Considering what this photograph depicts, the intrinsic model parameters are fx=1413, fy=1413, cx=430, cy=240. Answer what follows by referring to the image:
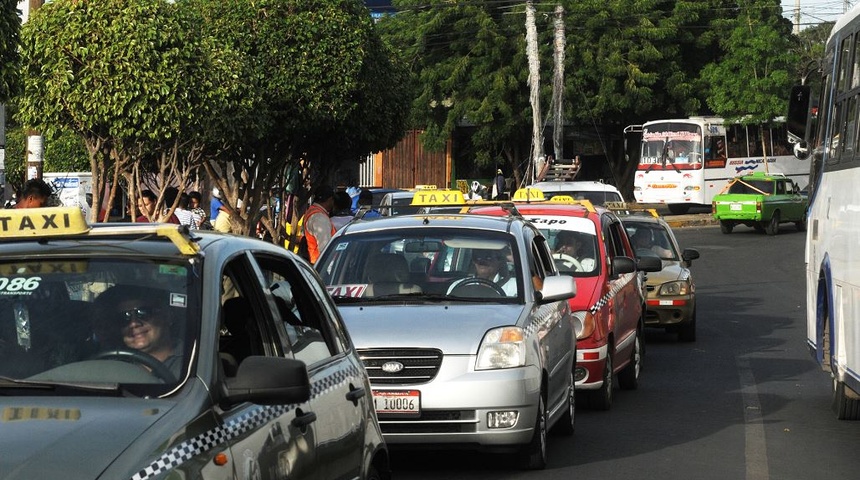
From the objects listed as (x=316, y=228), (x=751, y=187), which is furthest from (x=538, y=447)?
(x=751, y=187)

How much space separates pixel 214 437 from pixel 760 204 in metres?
39.4

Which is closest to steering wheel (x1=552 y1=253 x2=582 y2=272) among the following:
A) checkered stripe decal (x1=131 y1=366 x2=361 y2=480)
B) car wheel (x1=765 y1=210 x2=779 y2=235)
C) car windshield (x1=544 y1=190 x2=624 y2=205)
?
checkered stripe decal (x1=131 y1=366 x2=361 y2=480)

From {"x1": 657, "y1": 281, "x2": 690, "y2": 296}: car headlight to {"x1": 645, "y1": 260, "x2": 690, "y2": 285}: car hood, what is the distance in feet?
0.36

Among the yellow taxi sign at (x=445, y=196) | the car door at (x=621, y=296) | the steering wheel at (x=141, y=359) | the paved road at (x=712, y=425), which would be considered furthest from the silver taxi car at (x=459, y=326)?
the steering wheel at (x=141, y=359)

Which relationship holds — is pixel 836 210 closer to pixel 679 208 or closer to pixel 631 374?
pixel 631 374

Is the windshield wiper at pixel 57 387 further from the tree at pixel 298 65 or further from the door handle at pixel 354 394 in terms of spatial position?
the tree at pixel 298 65

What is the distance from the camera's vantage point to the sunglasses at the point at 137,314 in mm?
4516

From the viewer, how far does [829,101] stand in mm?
11758

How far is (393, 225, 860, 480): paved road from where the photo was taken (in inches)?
369

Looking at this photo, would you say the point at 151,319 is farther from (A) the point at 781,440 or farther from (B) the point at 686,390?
(B) the point at 686,390

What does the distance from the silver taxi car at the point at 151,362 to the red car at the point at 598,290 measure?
661 cm

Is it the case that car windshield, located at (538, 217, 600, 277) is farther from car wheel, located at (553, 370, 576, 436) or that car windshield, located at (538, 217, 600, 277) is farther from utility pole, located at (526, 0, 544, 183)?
utility pole, located at (526, 0, 544, 183)

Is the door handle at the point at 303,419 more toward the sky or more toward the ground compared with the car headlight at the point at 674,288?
more toward the sky

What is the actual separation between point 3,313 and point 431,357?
4447mm
